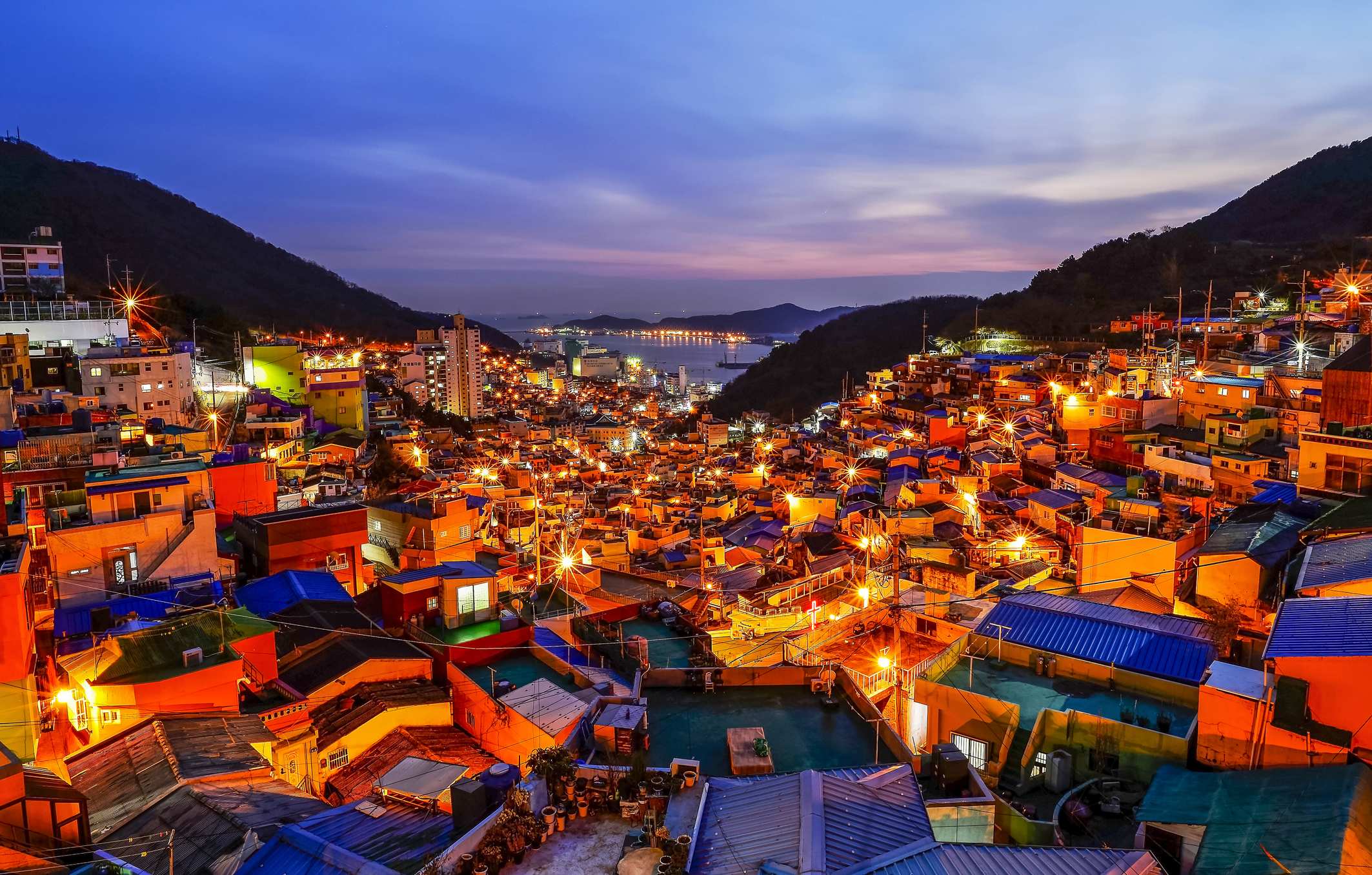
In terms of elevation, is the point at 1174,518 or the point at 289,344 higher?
the point at 289,344

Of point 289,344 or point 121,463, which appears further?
point 289,344

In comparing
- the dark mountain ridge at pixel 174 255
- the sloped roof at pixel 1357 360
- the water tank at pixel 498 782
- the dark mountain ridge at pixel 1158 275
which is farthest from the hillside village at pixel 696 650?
the dark mountain ridge at pixel 1158 275

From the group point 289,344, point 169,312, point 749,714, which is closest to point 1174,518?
point 749,714

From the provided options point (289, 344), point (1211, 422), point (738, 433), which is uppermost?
point (289, 344)

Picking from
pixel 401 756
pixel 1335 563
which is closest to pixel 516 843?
pixel 401 756

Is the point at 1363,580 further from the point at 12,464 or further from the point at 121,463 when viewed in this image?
the point at 12,464

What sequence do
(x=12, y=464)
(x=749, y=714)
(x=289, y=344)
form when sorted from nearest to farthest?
(x=749, y=714) → (x=12, y=464) → (x=289, y=344)

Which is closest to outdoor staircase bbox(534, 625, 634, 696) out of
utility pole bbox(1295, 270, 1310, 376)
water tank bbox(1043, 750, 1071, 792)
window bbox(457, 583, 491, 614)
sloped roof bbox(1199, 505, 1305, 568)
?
window bbox(457, 583, 491, 614)
